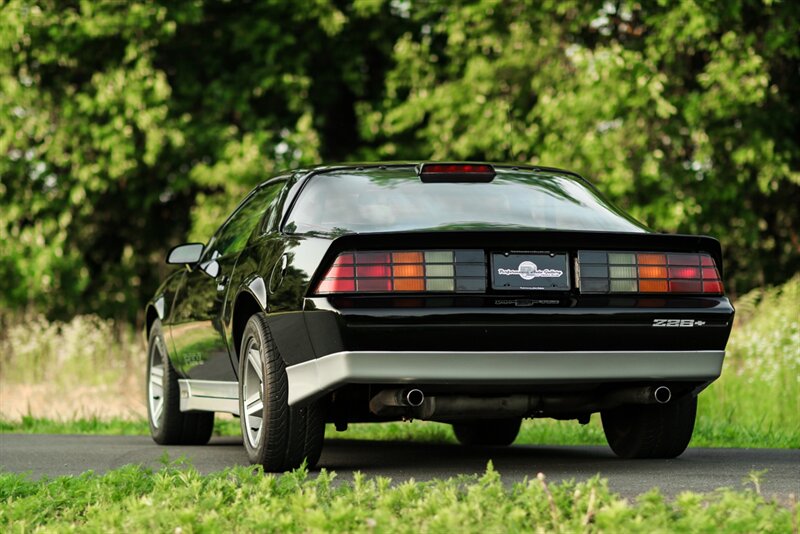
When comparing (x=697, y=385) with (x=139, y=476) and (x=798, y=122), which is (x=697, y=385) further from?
(x=798, y=122)

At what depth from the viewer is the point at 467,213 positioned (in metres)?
6.77

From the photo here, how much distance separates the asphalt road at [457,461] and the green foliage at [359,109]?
8307 millimetres

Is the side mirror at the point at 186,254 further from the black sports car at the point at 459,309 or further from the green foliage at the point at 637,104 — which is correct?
the green foliage at the point at 637,104

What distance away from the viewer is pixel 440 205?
22.6 ft

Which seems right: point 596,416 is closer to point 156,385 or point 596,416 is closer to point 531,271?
point 156,385

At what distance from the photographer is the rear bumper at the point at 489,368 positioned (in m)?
6.03

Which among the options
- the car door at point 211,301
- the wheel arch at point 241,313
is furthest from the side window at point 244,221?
the wheel arch at point 241,313

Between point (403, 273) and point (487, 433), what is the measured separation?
360cm

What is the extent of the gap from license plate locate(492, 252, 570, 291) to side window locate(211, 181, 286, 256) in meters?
1.91

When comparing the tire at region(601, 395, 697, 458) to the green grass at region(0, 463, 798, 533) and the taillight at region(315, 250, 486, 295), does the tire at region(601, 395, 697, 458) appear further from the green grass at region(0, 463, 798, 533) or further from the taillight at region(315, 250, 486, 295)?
the green grass at region(0, 463, 798, 533)

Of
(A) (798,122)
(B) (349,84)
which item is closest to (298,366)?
(A) (798,122)

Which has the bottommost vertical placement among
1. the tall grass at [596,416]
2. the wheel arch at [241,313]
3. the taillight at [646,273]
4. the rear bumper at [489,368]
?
the tall grass at [596,416]

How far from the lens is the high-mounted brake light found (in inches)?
286

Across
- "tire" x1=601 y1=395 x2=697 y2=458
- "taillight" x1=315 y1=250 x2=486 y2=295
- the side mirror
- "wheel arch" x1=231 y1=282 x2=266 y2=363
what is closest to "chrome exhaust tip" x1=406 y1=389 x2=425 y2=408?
"taillight" x1=315 y1=250 x2=486 y2=295
